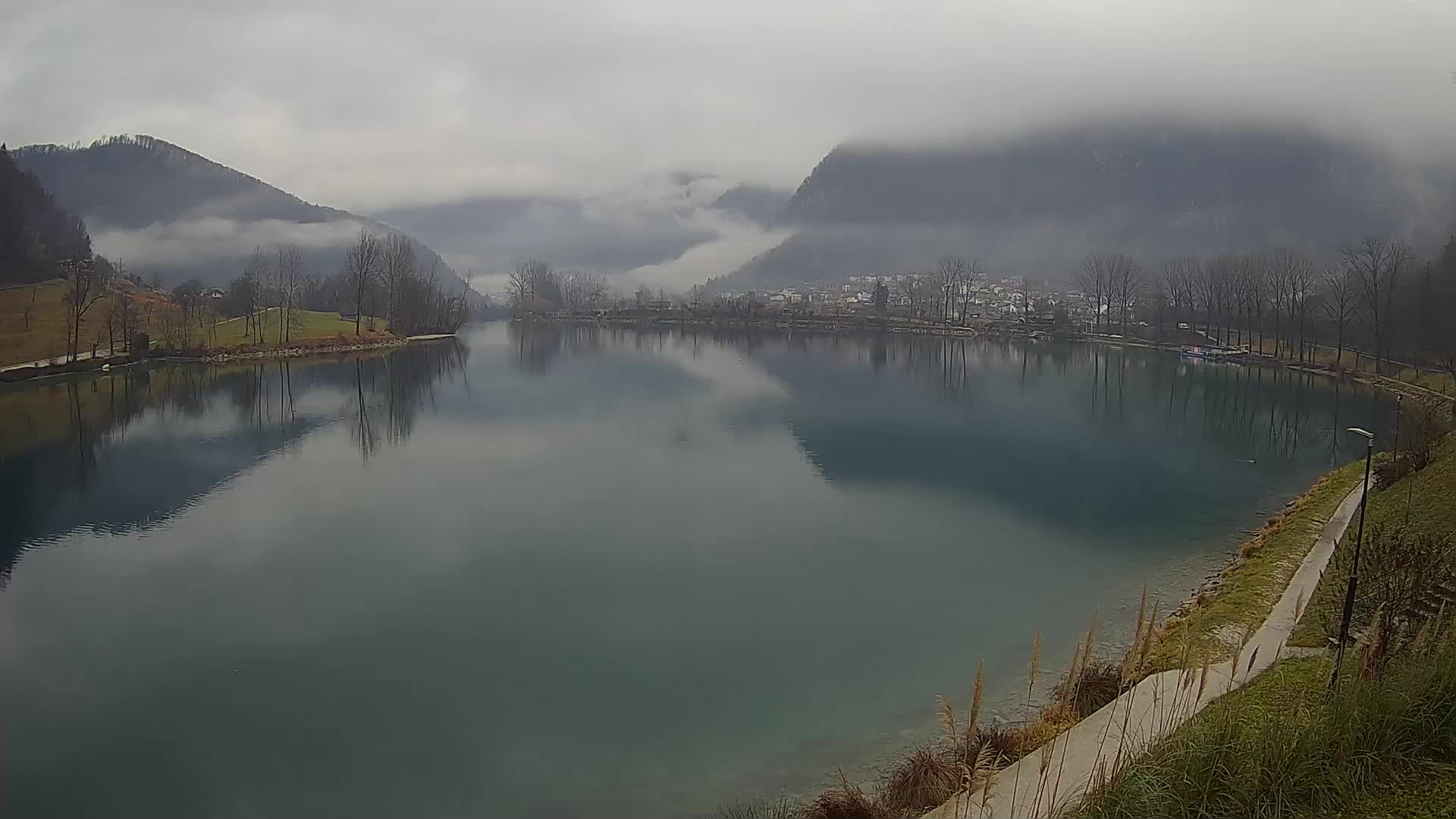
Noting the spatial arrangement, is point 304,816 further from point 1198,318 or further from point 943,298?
point 943,298

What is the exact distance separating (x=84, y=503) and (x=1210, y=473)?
2372 centimetres

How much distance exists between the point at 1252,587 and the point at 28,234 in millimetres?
62940

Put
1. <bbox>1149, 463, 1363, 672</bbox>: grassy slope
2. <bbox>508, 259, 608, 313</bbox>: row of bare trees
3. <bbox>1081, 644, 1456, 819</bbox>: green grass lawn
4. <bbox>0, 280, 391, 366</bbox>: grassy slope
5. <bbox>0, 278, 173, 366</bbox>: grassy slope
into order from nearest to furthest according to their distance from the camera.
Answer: <bbox>1081, 644, 1456, 819</bbox>: green grass lawn → <bbox>1149, 463, 1363, 672</bbox>: grassy slope → <bbox>0, 278, 173, 366</bbox>: grassy slope → <bbox>0, 280, 391, 366</bbox>: grassy slope → <bbox>508, 259, 608, 313</bbox>: row of bare trees

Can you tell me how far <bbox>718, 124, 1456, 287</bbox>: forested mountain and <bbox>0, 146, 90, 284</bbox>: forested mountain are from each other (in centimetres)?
11673

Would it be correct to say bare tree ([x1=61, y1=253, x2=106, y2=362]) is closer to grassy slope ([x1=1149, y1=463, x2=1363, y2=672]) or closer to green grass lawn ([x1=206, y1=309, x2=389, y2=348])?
green grass lawn ([x1=206, y1=309, x2=389, y2=348])

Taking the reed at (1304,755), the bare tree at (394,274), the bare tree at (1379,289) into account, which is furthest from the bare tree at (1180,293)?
the reed at (1304,755)

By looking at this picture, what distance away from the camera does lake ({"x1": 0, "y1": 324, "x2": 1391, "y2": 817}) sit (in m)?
7.70

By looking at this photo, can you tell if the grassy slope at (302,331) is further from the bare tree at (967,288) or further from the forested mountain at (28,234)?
the bare tree at (967,288)

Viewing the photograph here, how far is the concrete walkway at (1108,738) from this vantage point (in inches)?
202

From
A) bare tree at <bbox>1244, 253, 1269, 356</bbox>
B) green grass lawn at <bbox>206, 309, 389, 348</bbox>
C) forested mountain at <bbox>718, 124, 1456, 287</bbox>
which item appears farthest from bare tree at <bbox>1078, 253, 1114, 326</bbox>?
green grass lawn at <bbox>206, 309, 389, 348</bbox>

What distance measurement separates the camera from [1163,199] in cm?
15838

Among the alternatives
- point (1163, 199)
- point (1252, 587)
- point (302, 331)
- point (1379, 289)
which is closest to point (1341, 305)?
point (1379, 289)

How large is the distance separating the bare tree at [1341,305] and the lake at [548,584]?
1846 cm

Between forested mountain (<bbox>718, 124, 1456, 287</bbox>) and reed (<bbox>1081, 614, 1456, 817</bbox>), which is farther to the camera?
forested mountain (<bbox>718, 124, 1456, 287</bbox>)
